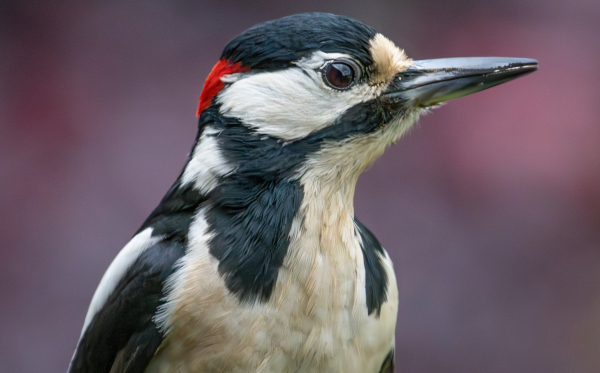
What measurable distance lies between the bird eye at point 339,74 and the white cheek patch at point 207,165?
0.67 ft

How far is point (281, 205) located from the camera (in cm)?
95

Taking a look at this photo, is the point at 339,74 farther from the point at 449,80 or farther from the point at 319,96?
→ the point at 449,80

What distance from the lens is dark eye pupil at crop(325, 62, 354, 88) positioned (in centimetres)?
96

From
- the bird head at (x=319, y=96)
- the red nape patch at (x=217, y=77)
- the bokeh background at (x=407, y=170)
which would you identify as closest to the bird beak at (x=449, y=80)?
the bird head at (x=319, y=96)

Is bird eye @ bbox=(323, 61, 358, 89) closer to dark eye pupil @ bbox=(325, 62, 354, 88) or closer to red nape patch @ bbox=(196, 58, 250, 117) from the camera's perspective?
dark eye pupil @ bbox=(325, 62, 354, 88)

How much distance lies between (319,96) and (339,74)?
0.16 feet

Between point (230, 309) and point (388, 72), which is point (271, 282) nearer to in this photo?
point (230, 309)

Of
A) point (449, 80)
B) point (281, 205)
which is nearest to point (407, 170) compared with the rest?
point (449, 80)

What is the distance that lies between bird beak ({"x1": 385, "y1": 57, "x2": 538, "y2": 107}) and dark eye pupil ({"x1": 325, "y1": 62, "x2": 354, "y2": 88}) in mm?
75

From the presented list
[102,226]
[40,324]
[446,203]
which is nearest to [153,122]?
[102,226]

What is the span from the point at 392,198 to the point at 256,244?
4.87 ft

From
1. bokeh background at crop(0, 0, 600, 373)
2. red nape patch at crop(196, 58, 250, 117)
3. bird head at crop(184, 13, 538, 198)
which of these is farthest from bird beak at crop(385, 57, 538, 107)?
bokeh background at crop(0, 0, 600, 373)

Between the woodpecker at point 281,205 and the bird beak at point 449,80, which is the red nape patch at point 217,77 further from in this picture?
the bird beak at point 449,80

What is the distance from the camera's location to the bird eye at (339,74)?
0.96 meters
